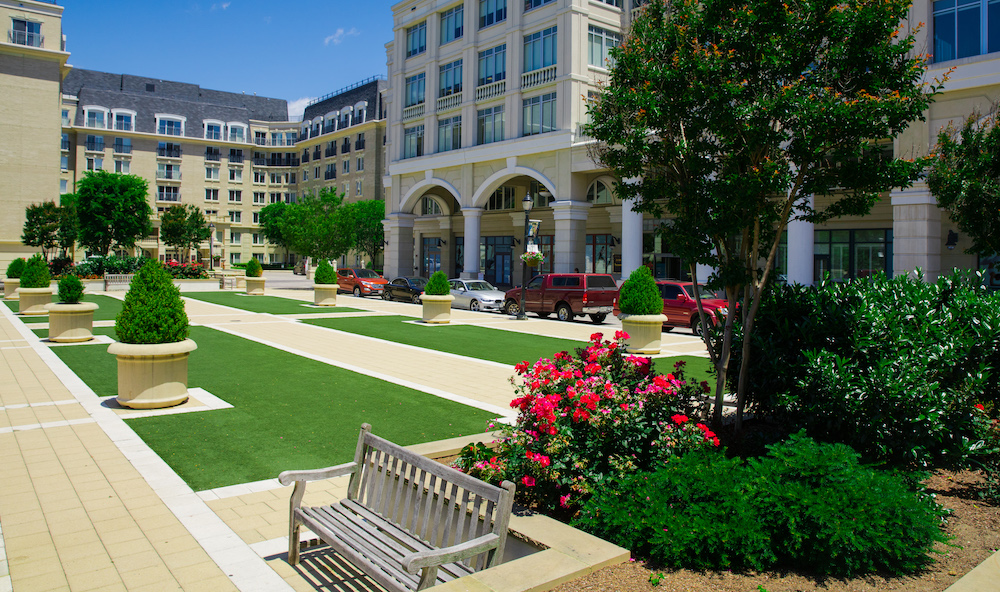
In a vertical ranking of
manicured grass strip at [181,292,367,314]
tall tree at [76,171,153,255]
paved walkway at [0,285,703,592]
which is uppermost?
tall tree at [76,171,153,255]

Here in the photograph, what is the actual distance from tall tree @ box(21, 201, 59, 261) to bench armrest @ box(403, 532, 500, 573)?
48.3 m

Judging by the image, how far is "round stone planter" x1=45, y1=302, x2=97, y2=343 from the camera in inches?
612

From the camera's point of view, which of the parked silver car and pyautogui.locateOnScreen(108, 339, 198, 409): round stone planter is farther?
the parked silver car


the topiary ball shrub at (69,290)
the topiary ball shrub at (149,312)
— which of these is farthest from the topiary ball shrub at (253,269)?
the topiary ball shrub at (149,312)

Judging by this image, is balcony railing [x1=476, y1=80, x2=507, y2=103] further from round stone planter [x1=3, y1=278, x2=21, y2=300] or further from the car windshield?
round stone planter [x1=3, y1=278, x2=21, y2=300]

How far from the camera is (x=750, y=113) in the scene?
5820 millimetres

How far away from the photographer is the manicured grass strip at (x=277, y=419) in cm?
684

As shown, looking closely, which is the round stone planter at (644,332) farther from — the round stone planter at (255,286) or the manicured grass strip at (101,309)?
the round stone planter at (255,286)

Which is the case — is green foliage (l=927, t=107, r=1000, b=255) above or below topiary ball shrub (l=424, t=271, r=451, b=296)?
above

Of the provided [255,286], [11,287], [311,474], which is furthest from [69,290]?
[255,286]

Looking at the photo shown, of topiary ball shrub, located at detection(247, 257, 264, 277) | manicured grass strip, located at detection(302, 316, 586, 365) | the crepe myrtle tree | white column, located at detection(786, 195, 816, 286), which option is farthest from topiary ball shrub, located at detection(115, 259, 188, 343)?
topiary ball shrub, located at detection(247, 257, 264, 277)

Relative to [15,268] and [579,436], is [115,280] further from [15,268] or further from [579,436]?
[579,436]

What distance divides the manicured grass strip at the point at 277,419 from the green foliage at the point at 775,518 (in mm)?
3653

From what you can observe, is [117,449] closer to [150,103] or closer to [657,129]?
[657,129]
